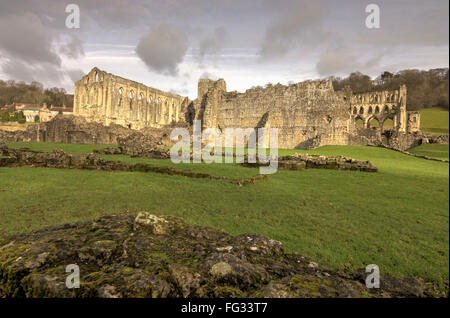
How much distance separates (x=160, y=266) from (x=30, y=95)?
93467 millimetres

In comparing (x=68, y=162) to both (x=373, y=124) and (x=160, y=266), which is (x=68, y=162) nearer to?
(x=160, y=266)

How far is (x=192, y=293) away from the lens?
1561mm

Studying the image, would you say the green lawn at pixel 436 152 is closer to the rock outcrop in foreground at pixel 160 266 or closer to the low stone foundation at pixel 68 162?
the rock outcrop in foreground at pixel 160 266

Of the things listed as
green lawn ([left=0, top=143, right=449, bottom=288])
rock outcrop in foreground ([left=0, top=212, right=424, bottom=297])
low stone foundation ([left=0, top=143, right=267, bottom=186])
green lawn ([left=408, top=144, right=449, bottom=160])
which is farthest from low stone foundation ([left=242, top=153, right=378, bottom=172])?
rock outcrop in foreground ([left=0, top=212, right=424, bottom=297])

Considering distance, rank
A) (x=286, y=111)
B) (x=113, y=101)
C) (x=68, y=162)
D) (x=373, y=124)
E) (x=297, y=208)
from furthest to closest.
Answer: (x=373, y=124), (x=113, y=101), (x=286, y=111), (x=68, y=162), (x=297, y=208)

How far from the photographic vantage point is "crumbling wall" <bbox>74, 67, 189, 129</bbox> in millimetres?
41875

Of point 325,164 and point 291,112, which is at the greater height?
point 291,112

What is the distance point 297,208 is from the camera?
625 cm

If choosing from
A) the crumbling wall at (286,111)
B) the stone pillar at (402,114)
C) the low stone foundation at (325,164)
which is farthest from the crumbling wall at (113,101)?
the stone pillar at (402,114)

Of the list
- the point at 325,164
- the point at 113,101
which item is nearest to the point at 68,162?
the point at 325,164

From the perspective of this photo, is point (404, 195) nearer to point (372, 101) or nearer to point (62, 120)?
point (62, 120)

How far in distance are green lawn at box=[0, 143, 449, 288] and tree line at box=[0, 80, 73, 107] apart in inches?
3028

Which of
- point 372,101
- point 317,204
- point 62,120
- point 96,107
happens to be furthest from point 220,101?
point 372,101

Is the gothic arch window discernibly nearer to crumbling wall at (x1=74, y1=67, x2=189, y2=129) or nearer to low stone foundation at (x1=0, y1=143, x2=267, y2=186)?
crumbling wall at (x1=74, y1=67, x2=189, y2=129)
